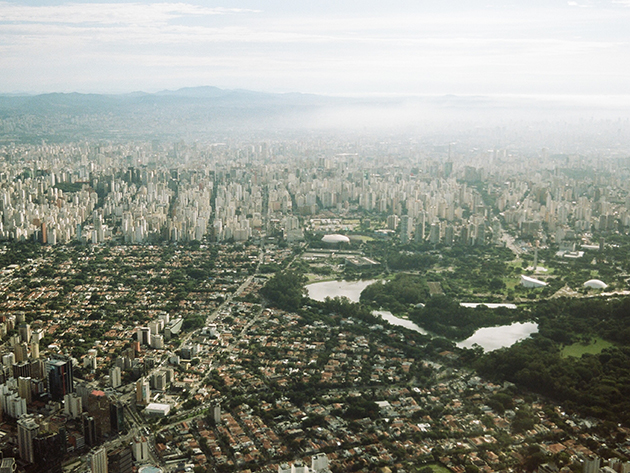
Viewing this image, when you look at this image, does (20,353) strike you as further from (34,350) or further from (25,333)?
(25,333)

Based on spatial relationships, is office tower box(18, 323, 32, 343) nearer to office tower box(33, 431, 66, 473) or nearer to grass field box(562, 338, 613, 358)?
office tower box(33, 431, 66, 473)

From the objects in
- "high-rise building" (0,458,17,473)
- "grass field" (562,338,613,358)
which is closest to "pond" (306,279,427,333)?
"grass field" (562,338,613,358)

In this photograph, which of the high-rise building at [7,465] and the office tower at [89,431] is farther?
the office tower at [89,431]

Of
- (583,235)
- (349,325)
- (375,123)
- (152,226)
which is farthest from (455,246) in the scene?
(375,123)

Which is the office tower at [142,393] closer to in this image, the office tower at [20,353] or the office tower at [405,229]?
the office tower at [20,353]

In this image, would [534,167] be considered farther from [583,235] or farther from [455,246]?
[455,246]

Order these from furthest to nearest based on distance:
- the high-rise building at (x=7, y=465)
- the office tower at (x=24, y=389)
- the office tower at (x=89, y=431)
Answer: the office tower at (x=24, y=389)
the office tower at (x=89, y=431)
the high-rise building at (x=7, y=465)

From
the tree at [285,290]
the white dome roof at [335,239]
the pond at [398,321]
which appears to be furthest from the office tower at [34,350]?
the white dome roof at [335,239]
